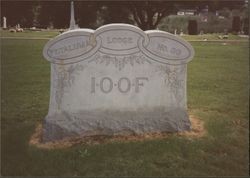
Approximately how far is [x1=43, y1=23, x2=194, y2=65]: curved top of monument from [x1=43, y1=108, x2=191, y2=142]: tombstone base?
746mm

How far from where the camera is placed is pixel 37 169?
16.2 feet

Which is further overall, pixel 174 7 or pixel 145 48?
pixel 174 7

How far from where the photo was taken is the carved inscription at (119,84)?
5852 millimetres

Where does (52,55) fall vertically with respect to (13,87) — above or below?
Answer: above

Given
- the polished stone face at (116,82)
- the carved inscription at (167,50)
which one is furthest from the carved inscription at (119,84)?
the carved inscription at (167,50)

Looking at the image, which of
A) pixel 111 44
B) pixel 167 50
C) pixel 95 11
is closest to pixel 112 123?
pixel 111 44

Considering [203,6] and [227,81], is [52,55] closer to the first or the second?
[227,81]

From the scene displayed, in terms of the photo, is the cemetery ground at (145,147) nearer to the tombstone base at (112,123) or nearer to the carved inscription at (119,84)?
the tombstone base at (112,123)

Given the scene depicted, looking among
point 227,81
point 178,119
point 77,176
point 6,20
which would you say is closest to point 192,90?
point 227,81

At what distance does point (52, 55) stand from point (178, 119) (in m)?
1.88

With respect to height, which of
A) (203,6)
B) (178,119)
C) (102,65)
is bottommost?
(178,119)

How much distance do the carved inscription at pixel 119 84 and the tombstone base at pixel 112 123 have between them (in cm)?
30

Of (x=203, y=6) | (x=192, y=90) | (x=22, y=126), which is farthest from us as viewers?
(x=203, y=6)

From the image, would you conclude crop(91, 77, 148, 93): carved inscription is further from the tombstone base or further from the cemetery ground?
the cemetery ground
